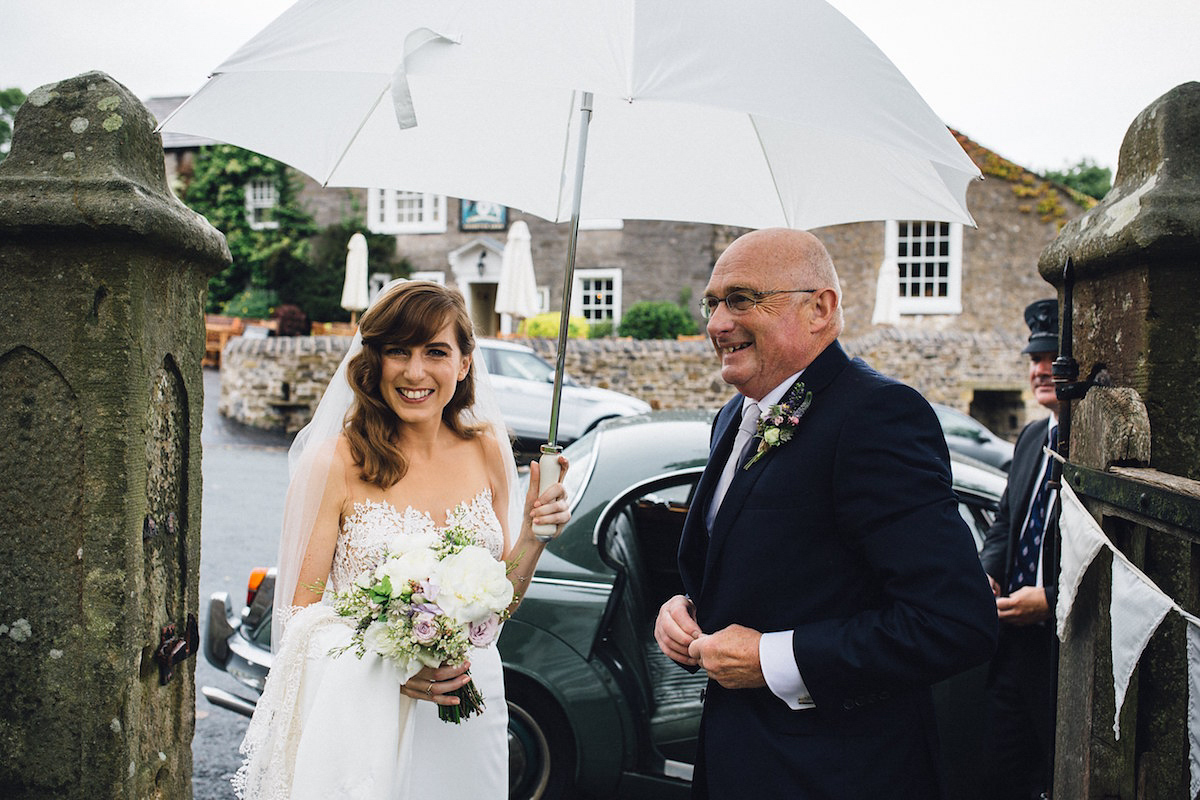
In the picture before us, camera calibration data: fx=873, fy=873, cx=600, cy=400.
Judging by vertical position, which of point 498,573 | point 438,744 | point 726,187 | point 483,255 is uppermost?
point 483,255

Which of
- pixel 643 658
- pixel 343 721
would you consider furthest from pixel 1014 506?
pixel 343 721

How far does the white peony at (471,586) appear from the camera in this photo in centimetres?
216

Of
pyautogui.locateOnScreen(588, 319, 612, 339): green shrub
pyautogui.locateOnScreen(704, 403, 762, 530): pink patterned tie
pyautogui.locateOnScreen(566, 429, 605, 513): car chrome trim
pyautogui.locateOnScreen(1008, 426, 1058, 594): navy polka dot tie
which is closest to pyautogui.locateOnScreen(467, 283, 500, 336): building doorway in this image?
pyautogui.locateOnScreen(588, 319, 612, 339): green shrub

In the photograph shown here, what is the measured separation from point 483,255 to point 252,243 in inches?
264

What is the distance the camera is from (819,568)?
6.59 ft

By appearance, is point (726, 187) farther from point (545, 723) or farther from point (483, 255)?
point (483, 255)

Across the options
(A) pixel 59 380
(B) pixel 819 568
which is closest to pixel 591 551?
(B) pixel 819 568

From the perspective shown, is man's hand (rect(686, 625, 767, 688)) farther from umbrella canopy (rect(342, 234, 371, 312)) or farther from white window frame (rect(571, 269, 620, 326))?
white window frame (rect(571, 269, 620, 326))

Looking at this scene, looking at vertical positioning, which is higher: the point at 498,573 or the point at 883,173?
the point at 883,173

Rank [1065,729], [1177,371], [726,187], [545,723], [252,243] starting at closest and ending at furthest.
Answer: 1. [1177,371]
2. [1065,729]
3. [726,187]
4. [545,723]
5. [252,243]

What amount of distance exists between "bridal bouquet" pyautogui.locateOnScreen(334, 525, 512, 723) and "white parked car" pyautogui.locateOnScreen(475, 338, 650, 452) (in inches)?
374

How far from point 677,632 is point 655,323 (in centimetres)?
1896

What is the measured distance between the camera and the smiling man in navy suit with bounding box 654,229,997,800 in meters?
1.86

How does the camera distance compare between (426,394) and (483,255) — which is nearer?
(426,394)
